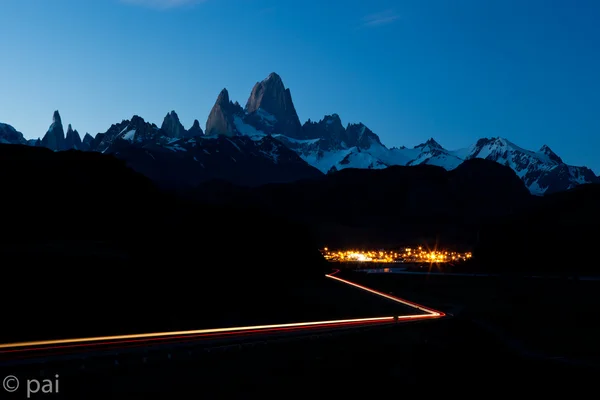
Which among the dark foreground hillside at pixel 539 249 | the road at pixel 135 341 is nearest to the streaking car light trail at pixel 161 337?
the road at pixel 135 341

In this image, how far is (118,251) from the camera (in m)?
72.0

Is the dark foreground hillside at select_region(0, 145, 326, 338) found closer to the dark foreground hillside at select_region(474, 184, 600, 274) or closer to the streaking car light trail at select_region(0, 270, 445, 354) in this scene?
the streaking car light trail at select_region(0, 270, 445, 354)

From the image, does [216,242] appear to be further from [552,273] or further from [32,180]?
[552,273]

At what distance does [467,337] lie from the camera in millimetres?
47688

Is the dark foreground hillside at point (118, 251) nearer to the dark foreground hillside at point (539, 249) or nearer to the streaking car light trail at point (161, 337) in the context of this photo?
the streaking car light trail at point (161, 337)

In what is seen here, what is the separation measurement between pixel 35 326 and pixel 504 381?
27061 mm

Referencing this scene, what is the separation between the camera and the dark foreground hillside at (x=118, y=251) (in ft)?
138

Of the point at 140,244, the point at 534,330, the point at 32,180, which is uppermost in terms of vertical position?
the point at 32,180

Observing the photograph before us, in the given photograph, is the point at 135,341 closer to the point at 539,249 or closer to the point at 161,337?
the point at 161,337

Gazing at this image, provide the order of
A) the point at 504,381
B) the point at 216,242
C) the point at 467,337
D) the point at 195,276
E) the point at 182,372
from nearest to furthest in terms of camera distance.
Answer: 1. the point at 182,372
2. the point at 504,381
3. the point at 467,337
4. the point at 195,276
5. the point at 216,242

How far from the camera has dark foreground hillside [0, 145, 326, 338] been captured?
42.0 meters

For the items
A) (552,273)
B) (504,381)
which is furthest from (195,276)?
(552,273)

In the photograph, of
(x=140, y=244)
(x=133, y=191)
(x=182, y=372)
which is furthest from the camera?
(x=133, y=191)

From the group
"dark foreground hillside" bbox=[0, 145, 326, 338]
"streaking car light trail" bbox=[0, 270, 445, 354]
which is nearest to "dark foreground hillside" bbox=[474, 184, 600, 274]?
"dark foreground hillside" bbox=[0, 145, 326, 338]
